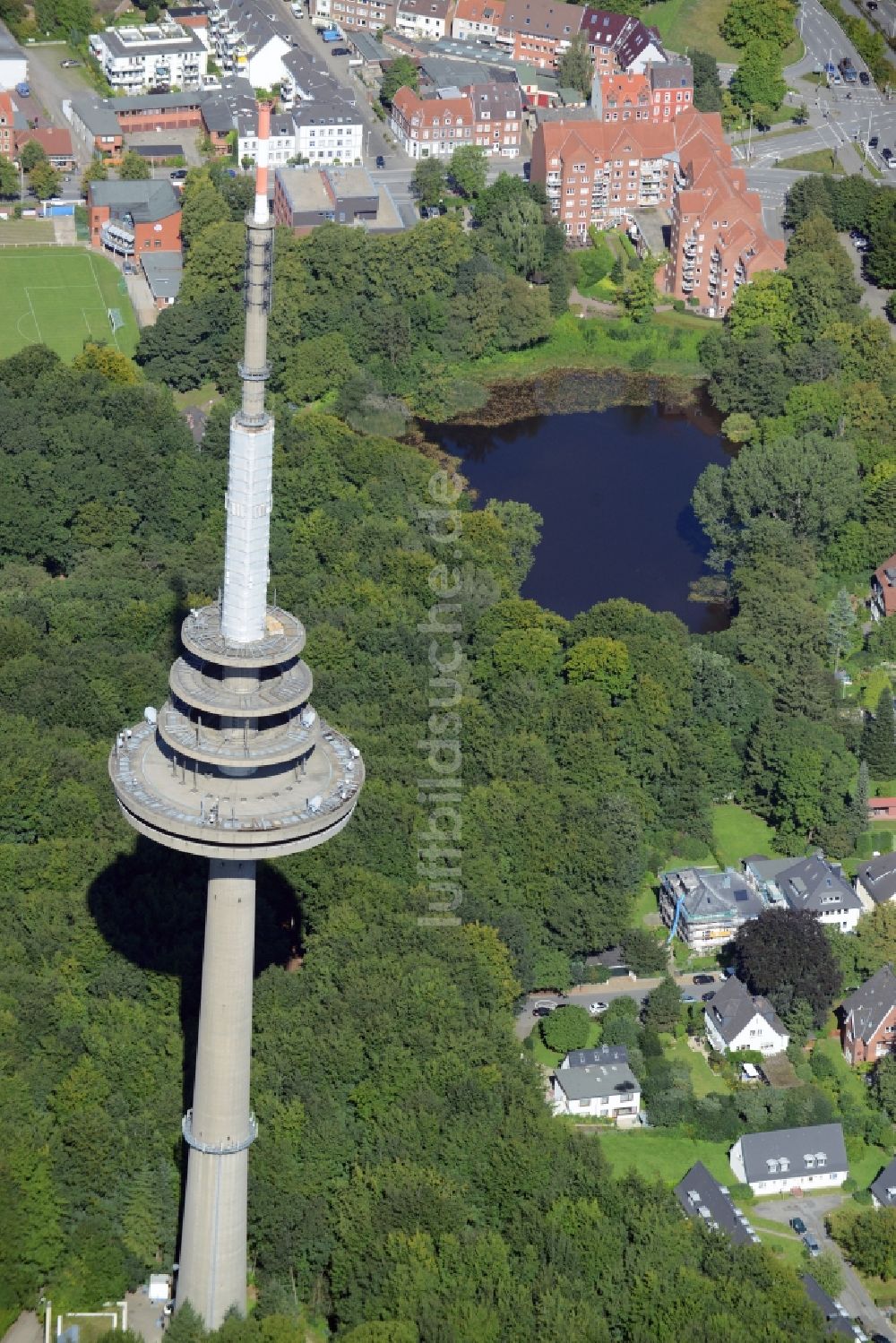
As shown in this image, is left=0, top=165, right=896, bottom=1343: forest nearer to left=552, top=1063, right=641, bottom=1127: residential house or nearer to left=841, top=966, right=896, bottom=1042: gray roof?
left=552, top=1063, right=641, bottom=1127: residential house

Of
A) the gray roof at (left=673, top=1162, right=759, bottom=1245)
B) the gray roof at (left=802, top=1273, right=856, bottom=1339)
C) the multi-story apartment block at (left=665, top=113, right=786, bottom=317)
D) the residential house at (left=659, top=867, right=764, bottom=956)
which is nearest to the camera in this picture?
the gray roof at (left=802, top=1273, right=856, bottom=1339)

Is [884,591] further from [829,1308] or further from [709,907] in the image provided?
[829,1308]

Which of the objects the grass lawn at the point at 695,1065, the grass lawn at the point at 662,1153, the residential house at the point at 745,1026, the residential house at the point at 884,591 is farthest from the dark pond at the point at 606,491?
the grass lawn at the point at 662,1153

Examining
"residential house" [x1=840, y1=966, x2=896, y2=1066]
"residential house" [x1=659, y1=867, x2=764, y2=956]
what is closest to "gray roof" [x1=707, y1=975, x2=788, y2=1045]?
"residential house" [x1=840, y1=966, x2=896, y2=1066]

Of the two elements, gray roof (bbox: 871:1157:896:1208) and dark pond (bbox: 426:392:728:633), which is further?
dark pond (bbox: 426:392:728:633)

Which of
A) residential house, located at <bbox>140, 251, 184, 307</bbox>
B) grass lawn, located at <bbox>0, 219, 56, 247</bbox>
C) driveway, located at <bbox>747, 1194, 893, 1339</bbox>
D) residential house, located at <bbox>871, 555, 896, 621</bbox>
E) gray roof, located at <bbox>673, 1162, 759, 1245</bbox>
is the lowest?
driveway, located at <bbox>747, 1194, 893, 1339</bbox>

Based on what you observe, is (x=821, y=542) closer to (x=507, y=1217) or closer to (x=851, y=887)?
(x=851, y=887)

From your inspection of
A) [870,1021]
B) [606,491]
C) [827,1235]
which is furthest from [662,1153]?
[606,491]

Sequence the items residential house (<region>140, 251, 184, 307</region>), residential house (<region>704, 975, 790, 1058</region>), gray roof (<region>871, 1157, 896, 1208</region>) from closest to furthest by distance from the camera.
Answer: gray roof (<region>871, 1157, 896, 1208</region>)
residential house (<region>704, 975, 790, 1058</region>)
residential house (<region>140, 251, 184, 307</region>)
